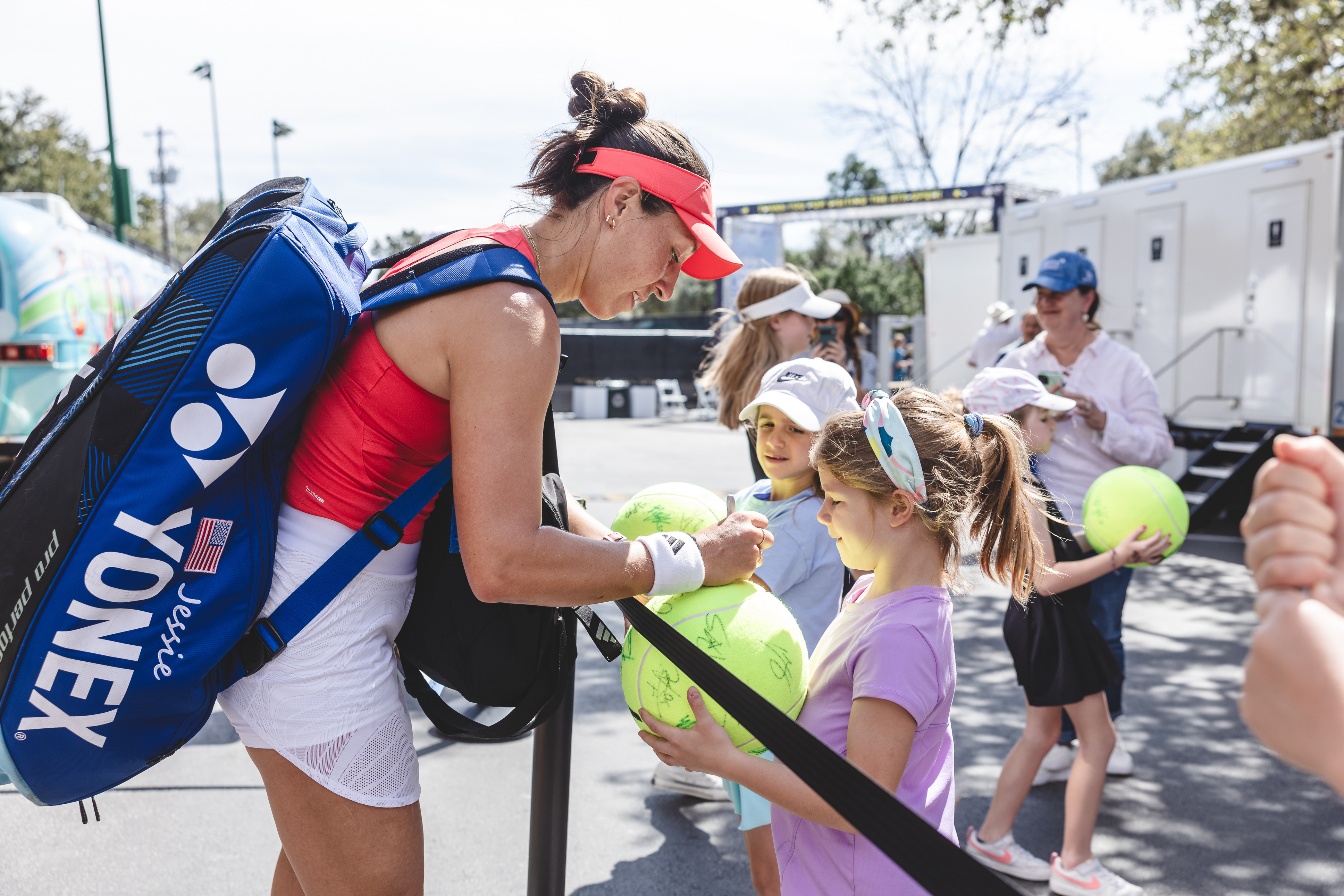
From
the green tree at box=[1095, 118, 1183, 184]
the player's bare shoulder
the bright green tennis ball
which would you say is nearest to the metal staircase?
the bright green tennis ball

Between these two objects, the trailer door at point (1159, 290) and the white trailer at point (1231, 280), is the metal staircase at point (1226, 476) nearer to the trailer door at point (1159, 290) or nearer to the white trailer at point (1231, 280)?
the white trailer at point (1231, 280)

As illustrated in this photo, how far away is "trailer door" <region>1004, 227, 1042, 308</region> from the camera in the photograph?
12.3 metres

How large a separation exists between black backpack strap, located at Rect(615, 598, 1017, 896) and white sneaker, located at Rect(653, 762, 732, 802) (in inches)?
103

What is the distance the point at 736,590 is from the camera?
1.83 meters

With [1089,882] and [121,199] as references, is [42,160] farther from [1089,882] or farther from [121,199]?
[1089,882]

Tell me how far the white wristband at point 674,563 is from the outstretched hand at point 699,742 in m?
0.19

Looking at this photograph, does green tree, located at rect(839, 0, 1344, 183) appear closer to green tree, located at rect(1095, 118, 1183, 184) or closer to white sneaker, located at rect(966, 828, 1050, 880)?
white sneaker, located at rect(966, 828, 1050, 880)

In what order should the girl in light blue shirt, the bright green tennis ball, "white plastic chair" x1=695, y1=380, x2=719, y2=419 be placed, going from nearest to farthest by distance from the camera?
the girl in light blue shirt < the bright green tennis ball < "white plastic chair" x1=695, y1=380, x2=719, y2=419

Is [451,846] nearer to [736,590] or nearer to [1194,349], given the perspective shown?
[736,590]

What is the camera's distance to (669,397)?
26.6m

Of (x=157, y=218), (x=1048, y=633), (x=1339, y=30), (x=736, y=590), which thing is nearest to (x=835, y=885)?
(x=736, y=590)

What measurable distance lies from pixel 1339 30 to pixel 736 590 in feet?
51.0

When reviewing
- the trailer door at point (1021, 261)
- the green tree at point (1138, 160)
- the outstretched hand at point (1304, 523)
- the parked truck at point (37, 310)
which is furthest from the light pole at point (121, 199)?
the green tree at point (1138, 160)

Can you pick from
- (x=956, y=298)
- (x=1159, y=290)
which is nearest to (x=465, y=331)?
(x=1159, y=290)
